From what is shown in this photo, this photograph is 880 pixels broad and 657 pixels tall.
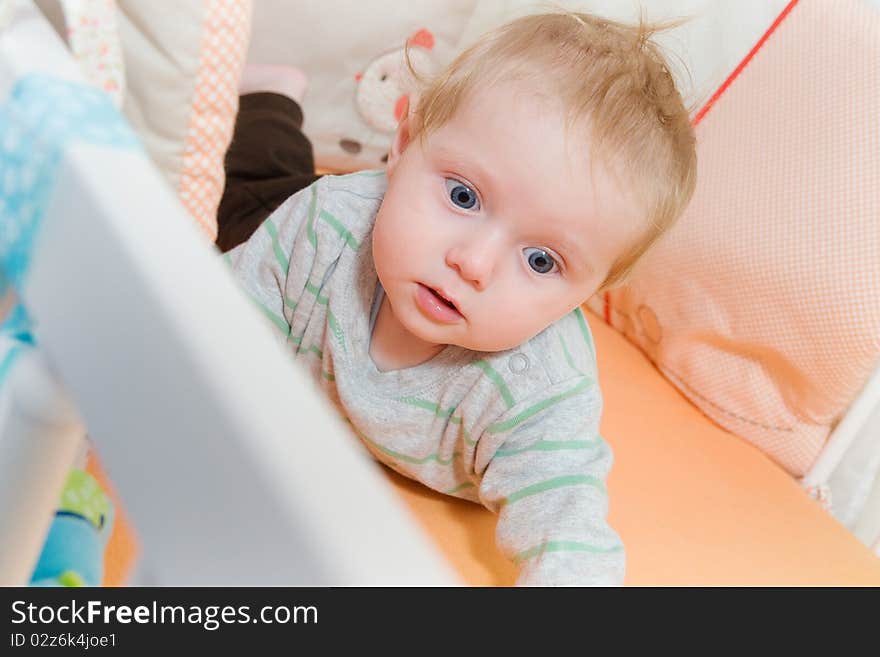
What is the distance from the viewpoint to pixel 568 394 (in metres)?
0.72

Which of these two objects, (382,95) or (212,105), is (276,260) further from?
(382,95)

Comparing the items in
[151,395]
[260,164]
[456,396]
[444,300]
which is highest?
[151,395]

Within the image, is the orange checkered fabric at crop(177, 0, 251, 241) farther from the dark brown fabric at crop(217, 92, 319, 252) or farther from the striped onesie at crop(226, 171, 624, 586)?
the dark brown fabric at crop(217, 92, 319, 252)

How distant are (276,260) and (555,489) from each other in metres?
0.32

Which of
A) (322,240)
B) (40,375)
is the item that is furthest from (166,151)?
(40,375)

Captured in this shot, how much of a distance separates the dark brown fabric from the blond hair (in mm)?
381

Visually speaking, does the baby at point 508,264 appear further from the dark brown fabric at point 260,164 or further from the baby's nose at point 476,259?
the dark brown fabric at point 260,164

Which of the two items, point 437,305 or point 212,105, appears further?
point 212,105

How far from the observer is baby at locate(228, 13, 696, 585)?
60 centimetres

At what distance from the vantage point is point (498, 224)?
1.97 ft

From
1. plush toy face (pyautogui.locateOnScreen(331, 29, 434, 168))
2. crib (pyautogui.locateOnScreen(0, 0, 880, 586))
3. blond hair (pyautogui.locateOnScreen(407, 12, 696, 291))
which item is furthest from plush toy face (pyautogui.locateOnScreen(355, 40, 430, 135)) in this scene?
crib (pyautogui.locateOnScreen(0, 0, 880, 586))

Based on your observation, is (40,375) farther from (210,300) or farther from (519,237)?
(519,237)

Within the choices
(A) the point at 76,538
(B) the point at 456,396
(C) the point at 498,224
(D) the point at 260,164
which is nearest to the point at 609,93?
(C) the point at 498,224

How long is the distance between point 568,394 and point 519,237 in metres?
0.17
